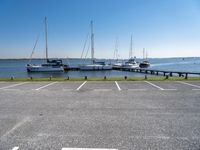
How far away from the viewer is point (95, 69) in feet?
194

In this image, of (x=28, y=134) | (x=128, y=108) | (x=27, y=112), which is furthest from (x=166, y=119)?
(x=27, y=112)

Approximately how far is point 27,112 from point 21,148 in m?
2.90

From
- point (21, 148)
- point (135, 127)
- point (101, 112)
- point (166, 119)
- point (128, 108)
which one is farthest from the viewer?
point (128, 108)

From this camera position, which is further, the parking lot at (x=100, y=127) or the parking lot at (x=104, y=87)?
the parking lot at (x=104, y=87)

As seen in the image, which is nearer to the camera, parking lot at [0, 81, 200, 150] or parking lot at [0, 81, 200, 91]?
parking lot at [0, 81, 200, 150]

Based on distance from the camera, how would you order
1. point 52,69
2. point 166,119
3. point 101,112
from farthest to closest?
point 52,69, point 101,112, point 166,119

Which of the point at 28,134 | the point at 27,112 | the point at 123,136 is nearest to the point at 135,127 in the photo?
the point at 123,136

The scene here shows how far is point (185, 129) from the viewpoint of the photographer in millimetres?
4543

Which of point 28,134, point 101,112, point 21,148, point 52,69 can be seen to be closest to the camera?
point 21,148

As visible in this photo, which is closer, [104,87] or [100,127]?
[100,127]

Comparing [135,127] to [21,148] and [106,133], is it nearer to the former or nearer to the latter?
[106,133]

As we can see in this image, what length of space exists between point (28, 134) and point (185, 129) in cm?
423

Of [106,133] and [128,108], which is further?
[128,108]

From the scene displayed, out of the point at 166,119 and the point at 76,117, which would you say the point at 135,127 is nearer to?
the point at 166,119
